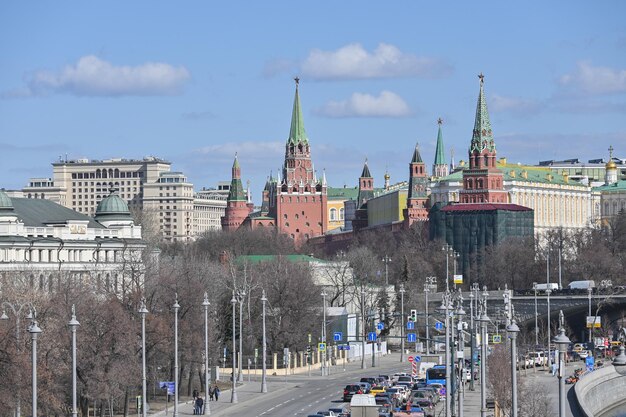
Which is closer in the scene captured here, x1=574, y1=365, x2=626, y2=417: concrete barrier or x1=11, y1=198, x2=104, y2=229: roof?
x1=574, y1=365, x2=626, y2=417: concrete barrier

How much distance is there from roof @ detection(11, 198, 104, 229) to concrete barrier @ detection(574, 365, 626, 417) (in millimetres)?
56238

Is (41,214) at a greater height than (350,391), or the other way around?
(41,214)

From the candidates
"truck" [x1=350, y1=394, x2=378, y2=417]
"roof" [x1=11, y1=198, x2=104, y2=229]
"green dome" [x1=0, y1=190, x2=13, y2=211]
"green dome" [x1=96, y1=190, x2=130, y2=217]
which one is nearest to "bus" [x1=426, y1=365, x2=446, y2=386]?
"truck" [x1=350, y1=394, x2=378, y2=417]

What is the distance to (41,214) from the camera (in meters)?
187

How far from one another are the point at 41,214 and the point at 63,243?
1198 centimetres

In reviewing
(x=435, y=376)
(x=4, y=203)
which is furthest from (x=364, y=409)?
(x=4, y=203)

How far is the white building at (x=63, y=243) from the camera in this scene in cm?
16538

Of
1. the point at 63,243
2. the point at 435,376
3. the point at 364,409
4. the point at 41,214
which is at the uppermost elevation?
the point at 41,214

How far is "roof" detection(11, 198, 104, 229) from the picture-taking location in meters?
183

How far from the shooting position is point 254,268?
18875 cm

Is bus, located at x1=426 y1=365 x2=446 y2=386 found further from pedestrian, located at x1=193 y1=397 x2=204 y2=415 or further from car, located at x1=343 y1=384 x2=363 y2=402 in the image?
pedestrian, located at x1=193 y1=397 x2=204 y2=415

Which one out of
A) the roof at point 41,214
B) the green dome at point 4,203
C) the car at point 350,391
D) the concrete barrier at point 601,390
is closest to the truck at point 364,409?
the car at point 350,391

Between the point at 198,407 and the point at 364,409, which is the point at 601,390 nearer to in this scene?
the point at 198,407

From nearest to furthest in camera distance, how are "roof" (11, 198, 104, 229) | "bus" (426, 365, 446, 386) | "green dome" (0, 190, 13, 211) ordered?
"bus" (426, 365, 446, 386), "green dome" (0, 190, 13, 211), "roof" (11, 198, 104, 229)
